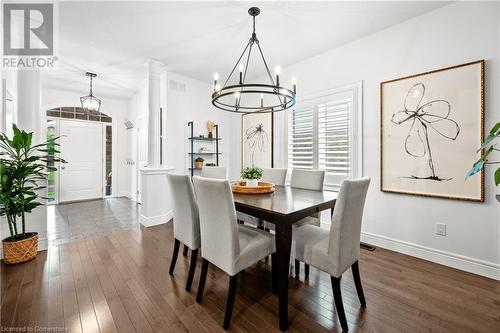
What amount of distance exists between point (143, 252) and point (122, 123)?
185 inches

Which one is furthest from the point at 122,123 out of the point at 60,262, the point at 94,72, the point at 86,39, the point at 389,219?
the point at 389,219

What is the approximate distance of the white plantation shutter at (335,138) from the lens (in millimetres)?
3080

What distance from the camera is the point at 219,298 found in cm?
179

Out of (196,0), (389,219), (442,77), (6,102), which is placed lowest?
(389,219)

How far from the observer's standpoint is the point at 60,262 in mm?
2363

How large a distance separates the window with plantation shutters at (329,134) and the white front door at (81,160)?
204 inches

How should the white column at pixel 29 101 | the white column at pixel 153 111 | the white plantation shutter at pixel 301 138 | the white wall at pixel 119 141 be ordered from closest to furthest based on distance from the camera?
1. the white column at pixel 29 101
2. the white plantation shutter at pixel 301 138
3. the white column at pixel 153 111
4. the white wall at pixel 119 141

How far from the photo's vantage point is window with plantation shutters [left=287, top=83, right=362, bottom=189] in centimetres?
300

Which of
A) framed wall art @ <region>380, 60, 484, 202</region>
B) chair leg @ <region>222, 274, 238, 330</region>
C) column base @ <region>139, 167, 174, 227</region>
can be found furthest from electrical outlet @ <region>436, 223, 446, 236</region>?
column base @ <region>139, 167, 174, 227</region>

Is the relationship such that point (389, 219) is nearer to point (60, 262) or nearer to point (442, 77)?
point (442, 77)

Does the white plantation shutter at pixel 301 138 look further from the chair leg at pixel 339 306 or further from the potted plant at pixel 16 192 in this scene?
the potted plant at pixel 16 192

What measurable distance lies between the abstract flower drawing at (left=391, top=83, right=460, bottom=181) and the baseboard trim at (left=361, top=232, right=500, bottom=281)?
81cm

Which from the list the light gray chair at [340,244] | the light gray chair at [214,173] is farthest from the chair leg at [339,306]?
the light gray chair at [214,173]

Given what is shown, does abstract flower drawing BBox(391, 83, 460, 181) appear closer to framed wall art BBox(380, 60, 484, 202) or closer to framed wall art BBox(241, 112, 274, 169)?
framed wall art BBox(380, 60, 484, 202)
